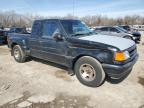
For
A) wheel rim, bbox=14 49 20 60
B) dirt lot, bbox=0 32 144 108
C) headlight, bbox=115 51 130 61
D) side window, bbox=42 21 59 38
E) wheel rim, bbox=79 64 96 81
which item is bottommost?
dirt lot, bbox=0 32 144 108

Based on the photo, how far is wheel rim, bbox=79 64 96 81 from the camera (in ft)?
14.4

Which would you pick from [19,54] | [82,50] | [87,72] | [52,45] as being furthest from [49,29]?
[19,54]

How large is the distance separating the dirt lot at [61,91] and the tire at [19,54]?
114 centimetres

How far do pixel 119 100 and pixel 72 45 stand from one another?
6.51ft

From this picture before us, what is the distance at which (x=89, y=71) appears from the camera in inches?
177

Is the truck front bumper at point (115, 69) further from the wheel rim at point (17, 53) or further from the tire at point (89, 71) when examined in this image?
the wheel rim at point (17, 53)

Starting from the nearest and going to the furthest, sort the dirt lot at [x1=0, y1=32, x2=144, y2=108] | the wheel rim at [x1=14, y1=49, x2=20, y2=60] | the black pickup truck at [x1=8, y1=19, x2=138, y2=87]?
the dirt lot at [x1=0, y1=32, x2=144, y2=108], the black pickup truck at [x1=8, y1=19, x2=138, y2=87], the wheel rim at [x1=14, y1=49, x2=20, y2=60]

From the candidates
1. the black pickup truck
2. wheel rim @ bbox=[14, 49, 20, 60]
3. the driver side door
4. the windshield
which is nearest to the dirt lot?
the black pickup truck

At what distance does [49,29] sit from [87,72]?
2.03 meters

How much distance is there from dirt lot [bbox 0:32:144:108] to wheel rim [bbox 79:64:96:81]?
0.90 ft

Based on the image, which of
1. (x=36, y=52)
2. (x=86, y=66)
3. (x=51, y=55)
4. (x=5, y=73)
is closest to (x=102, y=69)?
(x=86, y=66)

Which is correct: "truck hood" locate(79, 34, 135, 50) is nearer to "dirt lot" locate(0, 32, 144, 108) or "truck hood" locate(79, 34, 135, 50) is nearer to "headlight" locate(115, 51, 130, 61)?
"headlight" locate(115, 51, 130, 61)

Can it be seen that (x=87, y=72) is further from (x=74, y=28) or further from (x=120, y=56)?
(x=74, y=28)

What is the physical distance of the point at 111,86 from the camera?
14.8ft
